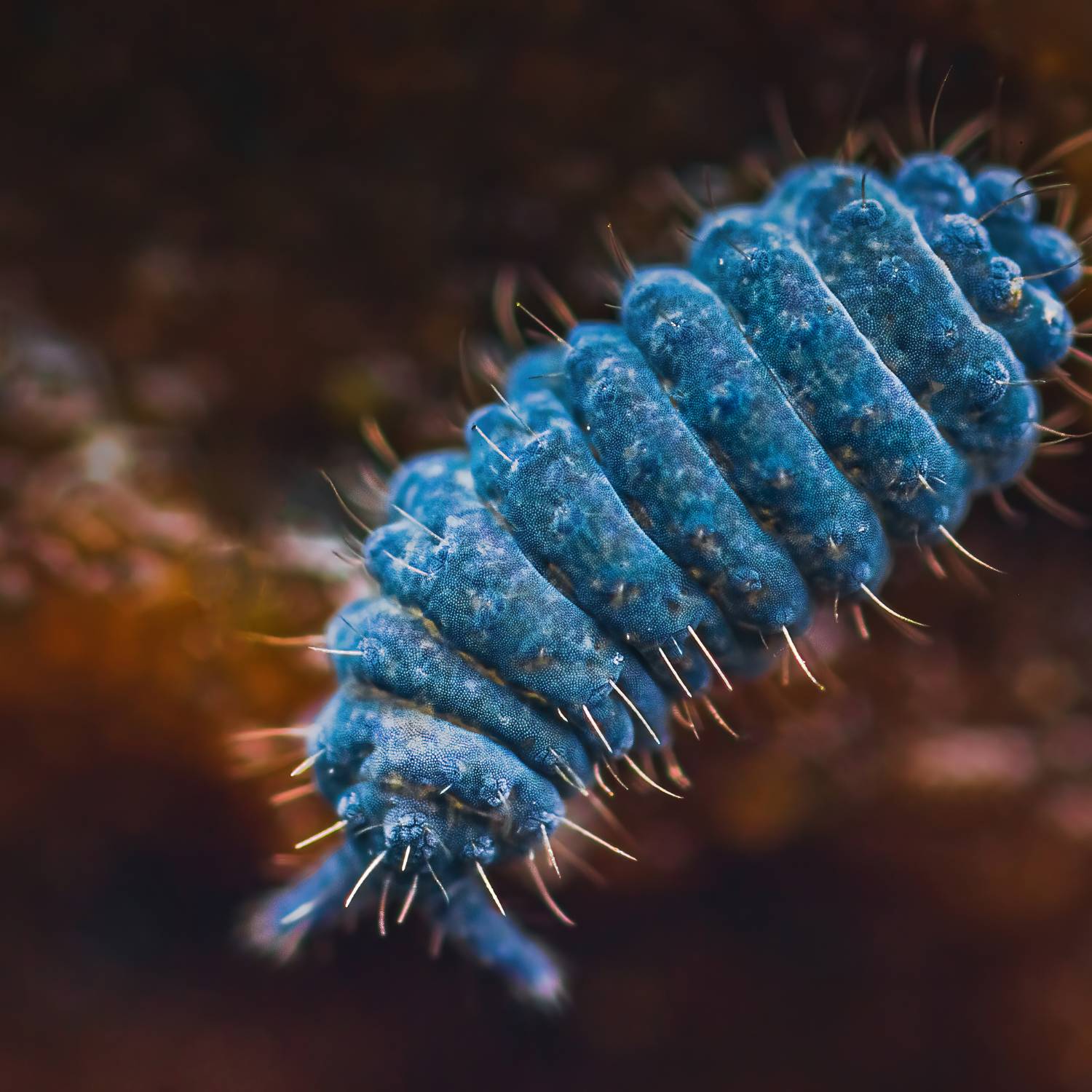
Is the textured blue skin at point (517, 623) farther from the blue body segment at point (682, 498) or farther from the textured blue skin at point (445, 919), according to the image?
the textured blue skin at point (445, 919)

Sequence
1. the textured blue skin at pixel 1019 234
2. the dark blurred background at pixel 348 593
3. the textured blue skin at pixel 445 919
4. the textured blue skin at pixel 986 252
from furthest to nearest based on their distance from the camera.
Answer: the dark blurred background at pixel 348 593 → the textured blue skin at pixel 445 919 → the textured blue skin at pixel 1019 234 → the textured blue skin at pixel 986 252

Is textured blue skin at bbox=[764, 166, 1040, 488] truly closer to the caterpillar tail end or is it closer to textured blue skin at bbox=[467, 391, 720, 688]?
textured blue skin at bbox=[467, 391, 720, 688]

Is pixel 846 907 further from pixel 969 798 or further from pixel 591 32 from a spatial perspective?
pixel 591 32

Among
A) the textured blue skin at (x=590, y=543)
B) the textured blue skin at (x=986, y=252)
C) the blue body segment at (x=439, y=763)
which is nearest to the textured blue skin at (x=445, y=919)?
the blue body segment at (x=439, y=763)

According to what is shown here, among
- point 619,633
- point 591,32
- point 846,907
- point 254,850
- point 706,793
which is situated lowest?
point 846,907

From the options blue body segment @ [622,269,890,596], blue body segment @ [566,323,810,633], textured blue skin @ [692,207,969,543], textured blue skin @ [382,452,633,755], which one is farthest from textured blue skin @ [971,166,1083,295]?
textured blue skin @ [382,452,633,755]

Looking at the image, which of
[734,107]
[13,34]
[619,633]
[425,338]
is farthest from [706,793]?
[13,34]
